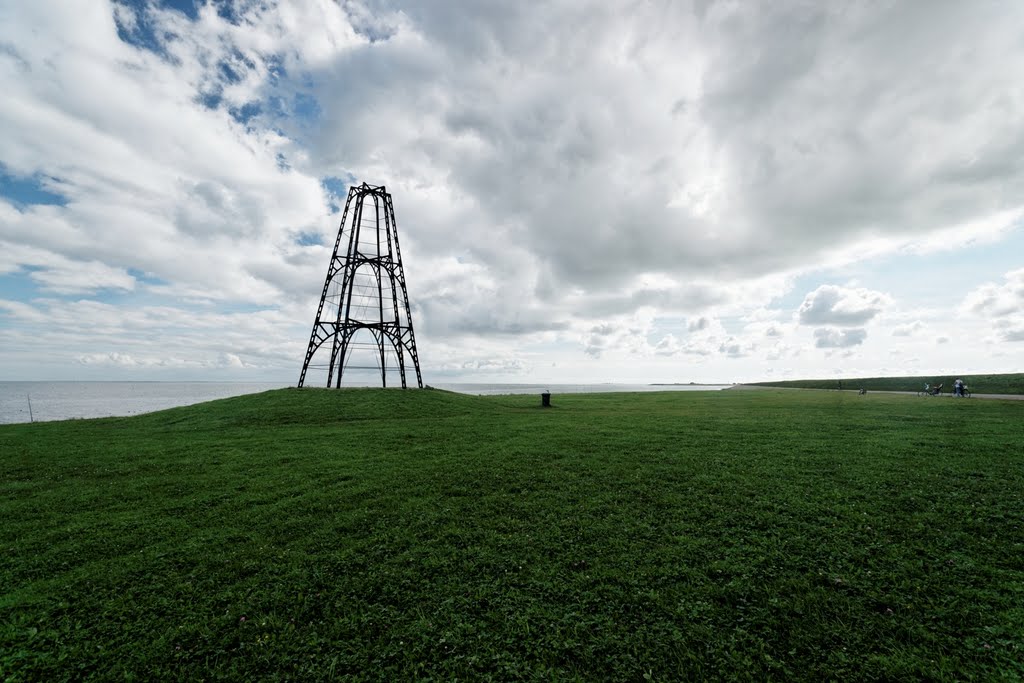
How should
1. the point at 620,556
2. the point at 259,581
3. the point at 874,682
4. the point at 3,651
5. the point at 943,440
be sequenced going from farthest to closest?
the point at 943,440 < the point at 620,556 < the point at 259,581 < the point at 3,651 < the point at 874,682

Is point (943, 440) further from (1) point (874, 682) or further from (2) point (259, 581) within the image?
(2) point (259, 581)

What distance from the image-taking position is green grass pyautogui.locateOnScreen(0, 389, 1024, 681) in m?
5.91

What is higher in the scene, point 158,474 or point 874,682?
point 158,474

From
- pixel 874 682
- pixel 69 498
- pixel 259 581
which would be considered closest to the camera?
pixel 874 682

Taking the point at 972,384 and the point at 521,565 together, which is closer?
the point at 521,565

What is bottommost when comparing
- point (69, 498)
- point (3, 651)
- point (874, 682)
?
point (874, 682)

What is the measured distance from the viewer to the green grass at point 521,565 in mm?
5906

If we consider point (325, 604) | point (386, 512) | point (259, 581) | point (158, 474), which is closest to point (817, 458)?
point (386, 512)

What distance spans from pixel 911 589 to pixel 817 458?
26.7 ft

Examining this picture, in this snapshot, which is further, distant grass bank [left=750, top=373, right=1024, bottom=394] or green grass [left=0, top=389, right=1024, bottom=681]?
distant grass bank [left=750, top=373, right=1024, bottom=394]

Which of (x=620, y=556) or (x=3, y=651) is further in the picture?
(x=620, y=556)

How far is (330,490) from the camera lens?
1191cm

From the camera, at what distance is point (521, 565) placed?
8.09m

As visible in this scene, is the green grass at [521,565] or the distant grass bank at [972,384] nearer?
the green grass at [521,565]
